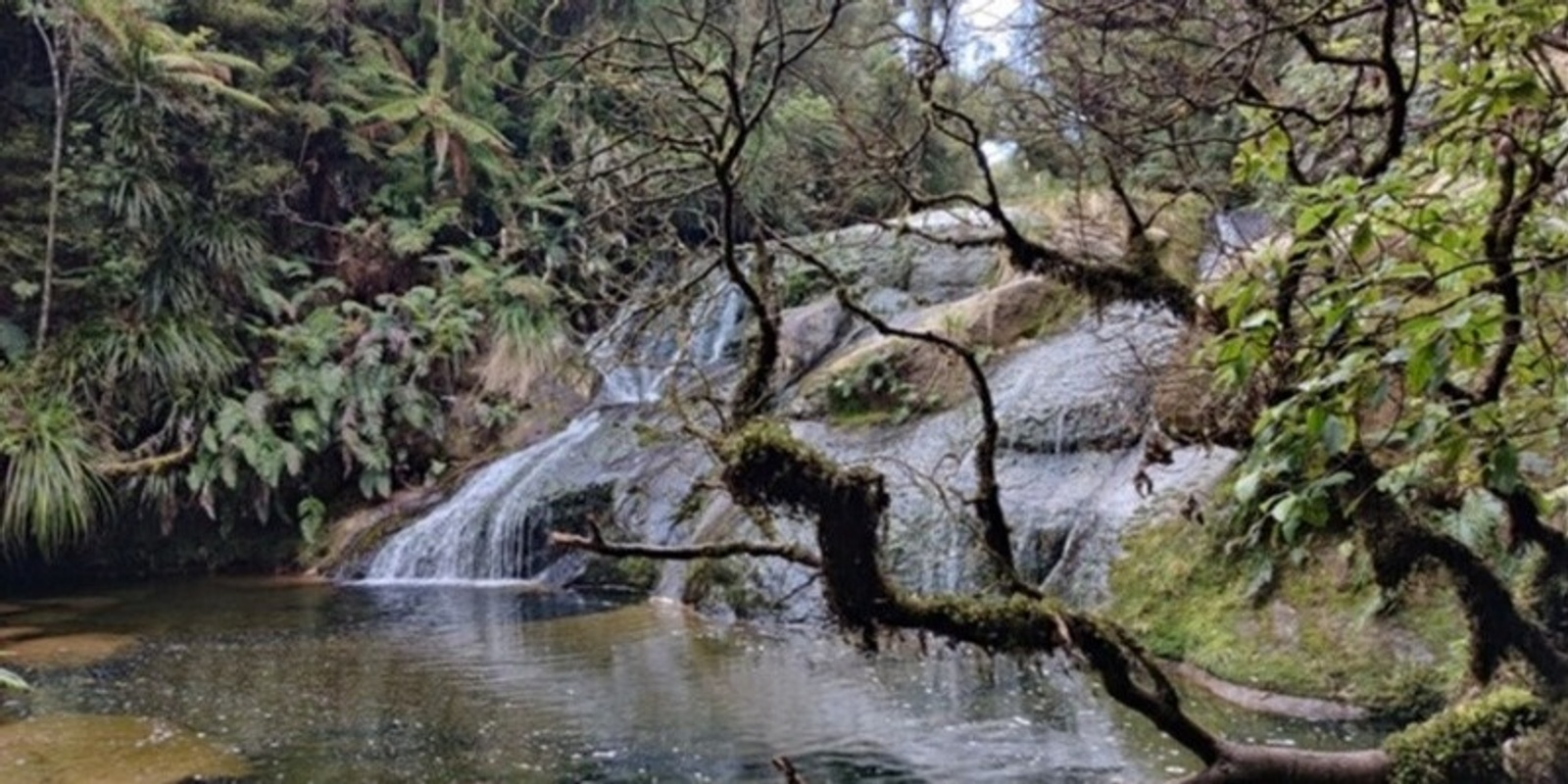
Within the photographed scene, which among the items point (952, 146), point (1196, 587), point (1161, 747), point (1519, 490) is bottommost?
point (1161, 747)

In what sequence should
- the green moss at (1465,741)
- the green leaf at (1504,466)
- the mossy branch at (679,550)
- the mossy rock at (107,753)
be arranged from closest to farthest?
the green leaf at (1504,466) → the mossy branch at (679,550) → the green moss at (1465,741) → the mossy rock at (107,753)

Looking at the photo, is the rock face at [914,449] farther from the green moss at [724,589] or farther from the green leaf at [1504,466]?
the green leaf at [1504,466]

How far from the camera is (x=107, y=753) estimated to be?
206 inches

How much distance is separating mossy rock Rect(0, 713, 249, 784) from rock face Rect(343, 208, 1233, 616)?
106 inches

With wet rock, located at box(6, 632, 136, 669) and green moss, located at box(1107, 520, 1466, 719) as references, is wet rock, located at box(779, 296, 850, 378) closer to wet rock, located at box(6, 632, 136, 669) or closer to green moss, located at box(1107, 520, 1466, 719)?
green moss, located at box(1107, 520, 1466, 719)

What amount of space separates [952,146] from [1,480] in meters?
12.0

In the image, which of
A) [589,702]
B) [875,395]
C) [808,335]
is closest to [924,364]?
[875,395]

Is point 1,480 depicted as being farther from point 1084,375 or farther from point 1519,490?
point 1519,490

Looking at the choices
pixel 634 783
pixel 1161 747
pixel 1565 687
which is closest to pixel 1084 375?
pixel 1161 747

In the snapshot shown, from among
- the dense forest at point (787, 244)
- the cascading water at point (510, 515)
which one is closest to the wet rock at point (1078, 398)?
the dense forest at point (787, 244)

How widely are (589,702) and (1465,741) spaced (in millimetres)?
4222

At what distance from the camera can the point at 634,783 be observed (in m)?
4.69

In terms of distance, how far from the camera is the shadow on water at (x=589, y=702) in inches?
192

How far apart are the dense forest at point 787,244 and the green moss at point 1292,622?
0.24 meters
